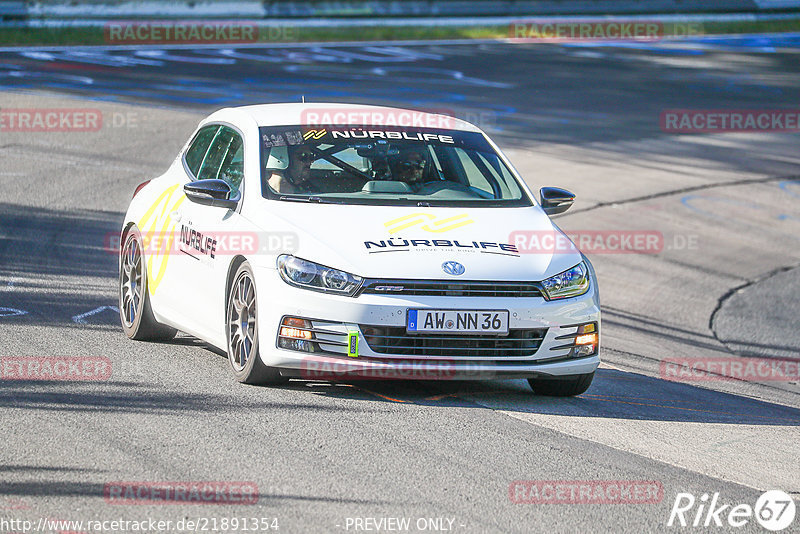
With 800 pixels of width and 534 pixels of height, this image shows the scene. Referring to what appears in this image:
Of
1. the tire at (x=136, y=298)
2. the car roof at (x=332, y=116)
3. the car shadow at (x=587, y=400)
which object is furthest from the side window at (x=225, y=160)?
the car shadow at (x=587, y=400)

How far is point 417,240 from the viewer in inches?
283

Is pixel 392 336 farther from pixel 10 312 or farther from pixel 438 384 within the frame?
pixel 10 312

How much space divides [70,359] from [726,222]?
10488mm

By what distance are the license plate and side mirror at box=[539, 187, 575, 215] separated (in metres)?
1.50

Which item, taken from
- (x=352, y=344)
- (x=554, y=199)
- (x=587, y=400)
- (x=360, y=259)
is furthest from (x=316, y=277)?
(x=554, y=199)

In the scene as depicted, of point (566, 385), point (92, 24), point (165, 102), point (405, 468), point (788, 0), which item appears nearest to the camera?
Answer: point (405, 468)

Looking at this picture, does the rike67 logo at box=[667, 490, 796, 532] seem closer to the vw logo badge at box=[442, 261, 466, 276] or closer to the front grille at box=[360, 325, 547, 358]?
the front grille at box=[360, 325, 547, 358]

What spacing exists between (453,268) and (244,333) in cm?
134

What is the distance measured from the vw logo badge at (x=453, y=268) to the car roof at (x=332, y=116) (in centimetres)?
184

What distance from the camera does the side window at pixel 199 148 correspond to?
8.80 metres

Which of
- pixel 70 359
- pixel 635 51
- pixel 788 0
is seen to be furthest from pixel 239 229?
pixel 788 0

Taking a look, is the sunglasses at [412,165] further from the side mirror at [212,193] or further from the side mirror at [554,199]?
the side mirror at [212,193]

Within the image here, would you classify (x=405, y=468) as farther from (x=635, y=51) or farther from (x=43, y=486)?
(x=635, y=51)

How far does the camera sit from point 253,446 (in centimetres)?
603
